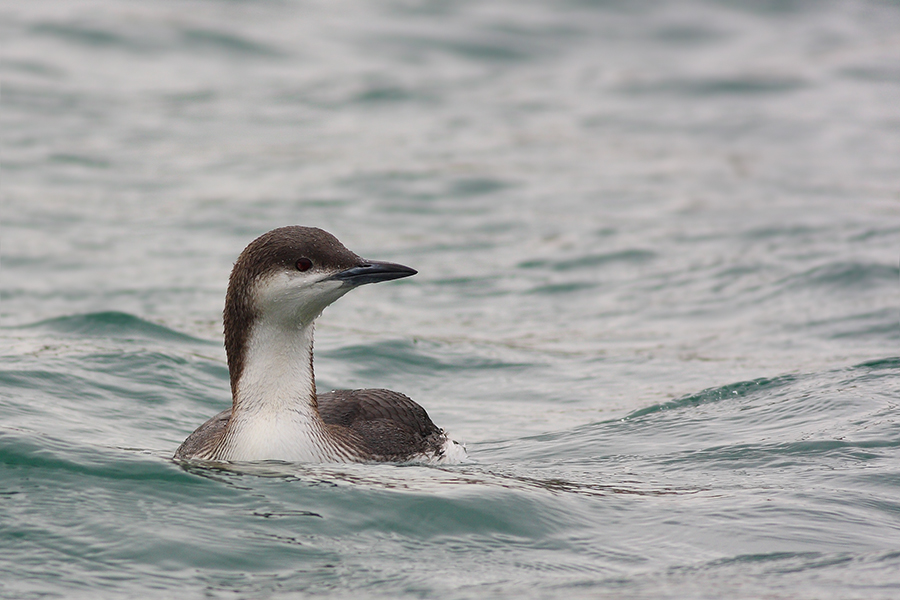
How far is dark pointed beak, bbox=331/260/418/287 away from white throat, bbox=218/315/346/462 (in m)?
0.42

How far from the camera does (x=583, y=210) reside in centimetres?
1627

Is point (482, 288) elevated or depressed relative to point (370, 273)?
depressed

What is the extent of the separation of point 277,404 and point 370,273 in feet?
2.81

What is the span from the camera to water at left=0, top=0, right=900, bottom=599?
589 cm

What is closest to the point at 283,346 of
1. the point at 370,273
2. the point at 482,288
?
the point at 370,273

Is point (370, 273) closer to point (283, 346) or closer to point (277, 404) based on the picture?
point (283, 346)

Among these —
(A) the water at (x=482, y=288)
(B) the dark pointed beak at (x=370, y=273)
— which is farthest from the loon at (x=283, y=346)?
(A) the water at (x=482, y=288)

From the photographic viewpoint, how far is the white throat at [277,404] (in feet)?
21.6

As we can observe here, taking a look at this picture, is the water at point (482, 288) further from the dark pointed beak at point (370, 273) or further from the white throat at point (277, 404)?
the dark pointed beak at point (370, 273)

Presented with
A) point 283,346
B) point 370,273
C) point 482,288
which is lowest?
point 482,288

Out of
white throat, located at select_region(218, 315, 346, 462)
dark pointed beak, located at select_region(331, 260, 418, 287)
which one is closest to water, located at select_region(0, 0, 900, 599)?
white throat, located at select_region(218, 315, 346, 462)

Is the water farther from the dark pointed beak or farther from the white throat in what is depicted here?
the dark pointed beak

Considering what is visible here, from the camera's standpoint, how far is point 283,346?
6797mm

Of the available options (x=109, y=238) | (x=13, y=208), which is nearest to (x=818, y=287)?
(x=109, y=238)
